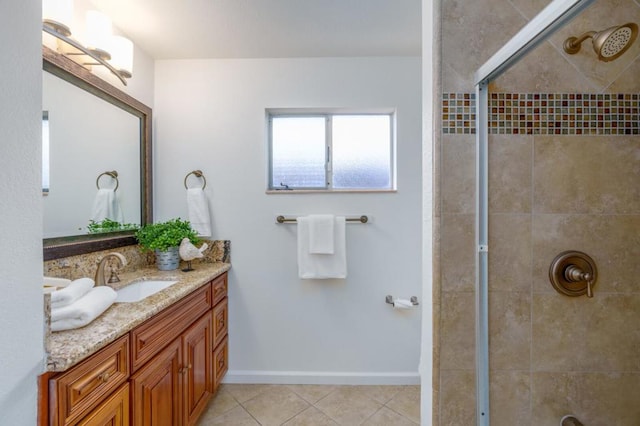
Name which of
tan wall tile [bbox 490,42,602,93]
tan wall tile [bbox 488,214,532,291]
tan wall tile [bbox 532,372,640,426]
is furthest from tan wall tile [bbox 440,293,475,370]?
tan wall tile [bbox 490,42,602,93]

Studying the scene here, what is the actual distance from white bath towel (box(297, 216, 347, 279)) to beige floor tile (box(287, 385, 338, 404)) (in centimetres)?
77

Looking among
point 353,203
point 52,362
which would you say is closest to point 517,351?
point 353,203

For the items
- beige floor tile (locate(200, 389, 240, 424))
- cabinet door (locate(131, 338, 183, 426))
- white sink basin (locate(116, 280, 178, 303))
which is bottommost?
beige floor tile (locate(200, 389, 240, 424))

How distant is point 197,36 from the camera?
5.46 feet

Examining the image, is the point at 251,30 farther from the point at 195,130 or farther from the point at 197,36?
the point at 195,130

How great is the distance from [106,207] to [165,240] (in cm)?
35

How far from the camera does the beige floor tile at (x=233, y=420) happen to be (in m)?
1.56

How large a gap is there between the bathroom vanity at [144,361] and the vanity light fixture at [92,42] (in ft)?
3.44

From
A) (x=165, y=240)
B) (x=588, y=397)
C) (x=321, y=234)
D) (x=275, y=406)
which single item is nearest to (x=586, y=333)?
(x=588, y=397)

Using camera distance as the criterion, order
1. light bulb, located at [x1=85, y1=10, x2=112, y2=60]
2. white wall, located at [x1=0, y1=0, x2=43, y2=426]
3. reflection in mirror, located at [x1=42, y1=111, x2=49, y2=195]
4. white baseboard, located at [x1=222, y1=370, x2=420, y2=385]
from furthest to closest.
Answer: white baseboard, located at [x1=222, y1=370, x2=420, y2=385], light bulb, located at [x1=85, y1=10, x2=112, y2=60], reflection in mirror, located at [x1=42, y1=111, x2=49, y2=195], white wall, located at [x1=0, y1=0, x2=43, y2=426]

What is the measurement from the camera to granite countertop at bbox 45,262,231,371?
0.72 metres

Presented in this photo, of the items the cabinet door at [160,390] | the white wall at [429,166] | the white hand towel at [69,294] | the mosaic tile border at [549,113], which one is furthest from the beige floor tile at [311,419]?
the mosaic tile border at [549,113]

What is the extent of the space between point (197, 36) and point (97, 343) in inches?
67.8

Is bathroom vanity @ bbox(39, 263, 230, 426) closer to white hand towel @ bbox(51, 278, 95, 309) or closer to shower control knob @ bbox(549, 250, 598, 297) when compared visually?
white hand towel @ bbox(51, 278, 95, 309)
